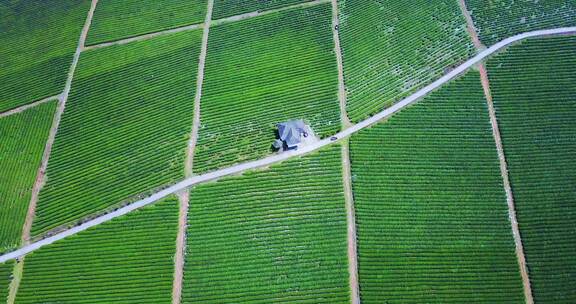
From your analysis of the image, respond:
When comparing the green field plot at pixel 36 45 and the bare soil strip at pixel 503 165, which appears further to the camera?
the green field plot at pixel 36 45

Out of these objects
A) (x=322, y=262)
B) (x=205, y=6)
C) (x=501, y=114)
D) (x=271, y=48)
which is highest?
(x=205, y=6)

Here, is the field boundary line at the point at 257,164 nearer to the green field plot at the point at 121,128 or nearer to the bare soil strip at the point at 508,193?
the green field plot at the point at 121,128

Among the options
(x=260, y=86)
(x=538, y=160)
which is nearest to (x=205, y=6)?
(x=260, y=86)

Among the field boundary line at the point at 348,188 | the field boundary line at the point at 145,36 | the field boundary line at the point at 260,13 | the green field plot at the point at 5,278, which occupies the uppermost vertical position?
the field boundary line at the point at 260,13

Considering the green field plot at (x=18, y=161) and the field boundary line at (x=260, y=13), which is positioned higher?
the field boundary line at (x=260, y=13)

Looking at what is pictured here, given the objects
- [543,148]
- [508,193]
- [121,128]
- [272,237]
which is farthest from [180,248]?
[543,148]

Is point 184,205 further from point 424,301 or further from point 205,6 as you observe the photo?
point 205,6

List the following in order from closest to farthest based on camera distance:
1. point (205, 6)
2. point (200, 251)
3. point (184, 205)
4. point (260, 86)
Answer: point (200, 251) < point (184, 205) < point (260, 86) < point (205, 6)

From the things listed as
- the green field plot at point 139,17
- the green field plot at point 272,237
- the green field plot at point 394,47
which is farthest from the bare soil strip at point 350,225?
the green field plot at point 139,17
